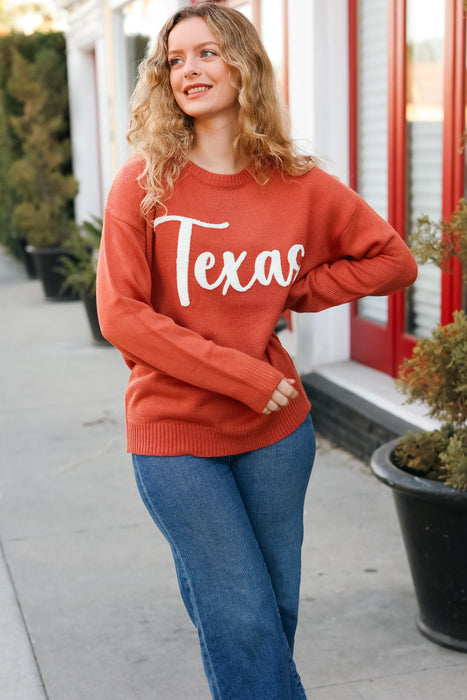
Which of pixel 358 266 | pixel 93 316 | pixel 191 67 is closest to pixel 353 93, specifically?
pixel 358 266

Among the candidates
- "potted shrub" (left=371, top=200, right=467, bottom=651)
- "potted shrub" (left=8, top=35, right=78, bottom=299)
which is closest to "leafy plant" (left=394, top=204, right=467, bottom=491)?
"potted shrub" (left=371, top=200, right=467, bottom=651)

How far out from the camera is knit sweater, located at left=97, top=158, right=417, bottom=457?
212 centimetres

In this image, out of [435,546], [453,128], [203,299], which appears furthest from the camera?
[453,128]

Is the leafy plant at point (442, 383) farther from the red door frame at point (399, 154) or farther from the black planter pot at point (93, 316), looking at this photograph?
the black planter pot at point (93, 316)

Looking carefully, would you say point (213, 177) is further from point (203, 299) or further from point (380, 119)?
point (380, 119)

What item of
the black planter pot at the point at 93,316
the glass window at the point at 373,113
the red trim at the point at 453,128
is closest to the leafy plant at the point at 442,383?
the red trim at the point at 453,128

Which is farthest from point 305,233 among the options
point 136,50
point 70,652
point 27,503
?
point 136,50

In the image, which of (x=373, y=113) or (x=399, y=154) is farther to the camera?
(x=373, y=113)

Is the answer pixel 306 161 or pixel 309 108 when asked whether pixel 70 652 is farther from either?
pixel 309 108

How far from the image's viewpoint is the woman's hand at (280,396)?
2154 mm

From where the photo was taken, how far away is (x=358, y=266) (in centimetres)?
245

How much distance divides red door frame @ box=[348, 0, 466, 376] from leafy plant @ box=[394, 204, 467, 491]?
1213 mm

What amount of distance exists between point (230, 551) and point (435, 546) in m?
1.18

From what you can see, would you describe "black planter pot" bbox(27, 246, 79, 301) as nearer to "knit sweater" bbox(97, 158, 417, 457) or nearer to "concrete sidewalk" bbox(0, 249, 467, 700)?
"concrete sidewalk" bbox(0, 249, 467, 700)
